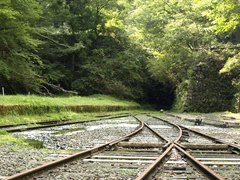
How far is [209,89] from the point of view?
2306 centimetres

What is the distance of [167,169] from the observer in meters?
3.38

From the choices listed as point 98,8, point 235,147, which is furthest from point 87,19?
point 235,147

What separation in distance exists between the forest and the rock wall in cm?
70

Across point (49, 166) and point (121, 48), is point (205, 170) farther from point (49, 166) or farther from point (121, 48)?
point (121, 48)

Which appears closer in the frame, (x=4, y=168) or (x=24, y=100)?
(x=4, y=168)

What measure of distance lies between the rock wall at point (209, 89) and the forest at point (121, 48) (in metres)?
0.70

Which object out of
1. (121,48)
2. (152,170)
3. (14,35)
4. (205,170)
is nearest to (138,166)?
(152,170)

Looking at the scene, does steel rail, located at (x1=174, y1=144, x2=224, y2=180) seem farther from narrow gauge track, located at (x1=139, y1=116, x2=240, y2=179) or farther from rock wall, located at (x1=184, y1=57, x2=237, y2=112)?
rock wall, located at (x1=184, y1=57, x2=237, y2=112)

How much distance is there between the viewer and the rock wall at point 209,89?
72.3 feet

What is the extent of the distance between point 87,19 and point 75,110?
59.7 ft

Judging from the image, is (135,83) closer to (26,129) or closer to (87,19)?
(87,19)

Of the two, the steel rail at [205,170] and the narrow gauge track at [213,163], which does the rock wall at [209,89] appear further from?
the steel rail at [205,170]

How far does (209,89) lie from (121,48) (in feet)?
52.5

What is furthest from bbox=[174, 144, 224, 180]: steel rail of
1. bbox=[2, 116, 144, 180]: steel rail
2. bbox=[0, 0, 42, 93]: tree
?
bbox=[0, 0, 42, 93]: tree
